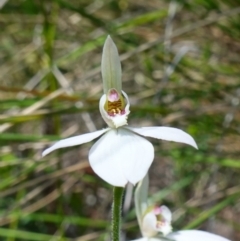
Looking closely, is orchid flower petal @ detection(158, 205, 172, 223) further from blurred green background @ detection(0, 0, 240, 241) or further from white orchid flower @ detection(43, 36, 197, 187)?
blurred green background @ detection(0, 0, 240, 241)

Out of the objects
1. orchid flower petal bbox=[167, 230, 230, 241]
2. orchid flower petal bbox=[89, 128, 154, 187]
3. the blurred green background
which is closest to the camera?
orchid flower petal bbox=[89, 128, 154, 187]

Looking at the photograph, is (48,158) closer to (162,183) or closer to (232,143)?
(232,143)

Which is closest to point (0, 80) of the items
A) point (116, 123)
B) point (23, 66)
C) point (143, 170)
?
point (23, 66)

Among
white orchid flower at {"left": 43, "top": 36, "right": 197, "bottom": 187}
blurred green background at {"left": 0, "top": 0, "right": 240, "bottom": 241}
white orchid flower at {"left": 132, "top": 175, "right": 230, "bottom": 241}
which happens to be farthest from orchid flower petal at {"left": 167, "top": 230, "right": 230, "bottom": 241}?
blurred green background at {"left": 0, "top": 0, "right": 240, "bottom": 241}

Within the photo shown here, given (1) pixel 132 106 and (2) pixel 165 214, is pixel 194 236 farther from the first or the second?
(1) pixel 132 106

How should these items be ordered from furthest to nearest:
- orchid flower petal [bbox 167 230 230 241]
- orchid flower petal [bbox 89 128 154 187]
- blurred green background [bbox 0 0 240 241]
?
1. blurred green background [bbox 0 0 240 241]
2. orchid flower petal [bbox 167 230 230 241]
3. orchid flower petal [bbox 89 128 154 187]

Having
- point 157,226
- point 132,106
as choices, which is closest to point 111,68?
point 157,226

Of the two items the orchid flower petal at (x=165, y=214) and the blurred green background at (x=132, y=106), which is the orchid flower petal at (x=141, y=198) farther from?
the blurred green background at (x=132, y=106)
